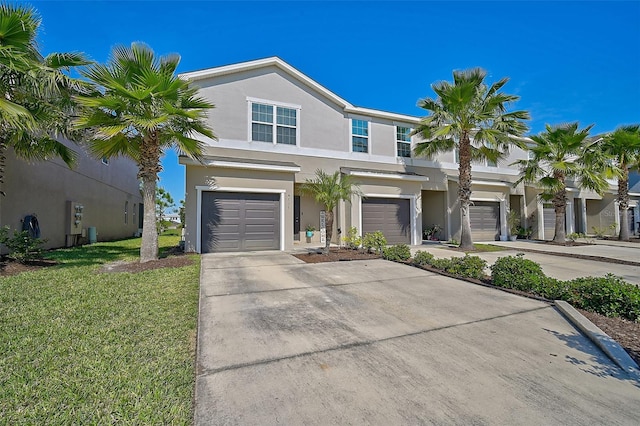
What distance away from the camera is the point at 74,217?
43.3 ft

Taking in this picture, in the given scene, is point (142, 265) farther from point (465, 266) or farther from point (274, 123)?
point (465, 266)

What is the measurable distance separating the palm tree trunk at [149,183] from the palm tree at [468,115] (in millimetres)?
10465

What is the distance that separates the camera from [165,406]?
2.40 m

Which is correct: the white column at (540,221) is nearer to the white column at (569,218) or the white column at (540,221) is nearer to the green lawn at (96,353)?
the white column at (569,218)

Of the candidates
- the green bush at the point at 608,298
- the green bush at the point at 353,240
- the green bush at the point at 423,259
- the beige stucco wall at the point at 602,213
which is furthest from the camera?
the beige stucco wall at the point at 602,213

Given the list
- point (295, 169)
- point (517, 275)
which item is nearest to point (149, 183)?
point (295, 169)

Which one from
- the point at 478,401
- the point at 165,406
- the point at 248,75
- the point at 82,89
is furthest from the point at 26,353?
the point at 248,75

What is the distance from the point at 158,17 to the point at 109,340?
11.0m

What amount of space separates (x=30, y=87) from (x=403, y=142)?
47.6ft

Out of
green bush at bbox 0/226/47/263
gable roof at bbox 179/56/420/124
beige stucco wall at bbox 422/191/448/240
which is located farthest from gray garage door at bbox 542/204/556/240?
green bush at bbox 0/226/47/263

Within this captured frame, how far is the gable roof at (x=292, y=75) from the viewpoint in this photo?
467 inches

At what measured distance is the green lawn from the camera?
2.35 metres

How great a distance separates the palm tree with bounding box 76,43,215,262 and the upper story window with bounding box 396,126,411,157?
1038cm

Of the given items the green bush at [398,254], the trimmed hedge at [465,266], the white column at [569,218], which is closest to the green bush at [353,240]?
the green bush at [398,254]
